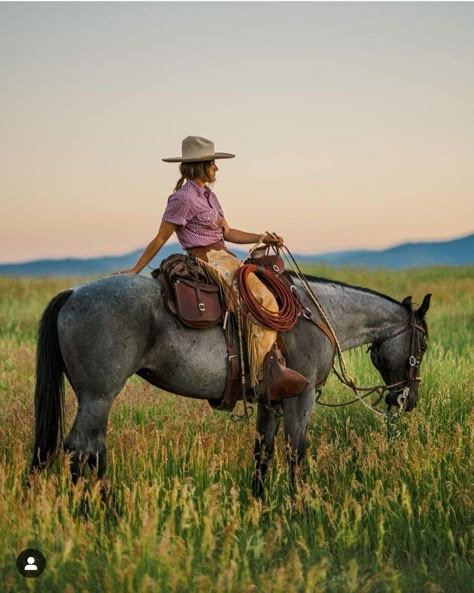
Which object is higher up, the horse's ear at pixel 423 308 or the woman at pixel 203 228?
the woman at pixel 203 228

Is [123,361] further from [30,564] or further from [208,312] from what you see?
[30,564]

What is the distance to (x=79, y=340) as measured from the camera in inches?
247

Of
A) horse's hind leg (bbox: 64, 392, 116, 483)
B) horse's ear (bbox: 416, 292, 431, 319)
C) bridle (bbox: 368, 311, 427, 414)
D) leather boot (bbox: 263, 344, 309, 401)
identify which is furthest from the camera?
bridle (bbox: 368, 311, 427, 414)

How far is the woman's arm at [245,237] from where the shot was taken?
23.6 ft

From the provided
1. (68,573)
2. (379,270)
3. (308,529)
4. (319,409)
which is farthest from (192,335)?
(379,270)

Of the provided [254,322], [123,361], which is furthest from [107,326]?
[254,322]

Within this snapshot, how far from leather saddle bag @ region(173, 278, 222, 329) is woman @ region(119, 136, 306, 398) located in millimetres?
229

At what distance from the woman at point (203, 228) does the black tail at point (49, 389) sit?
695 millimetres

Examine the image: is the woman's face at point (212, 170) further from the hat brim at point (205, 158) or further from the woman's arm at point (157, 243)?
the woman's arm at point (157, 243)

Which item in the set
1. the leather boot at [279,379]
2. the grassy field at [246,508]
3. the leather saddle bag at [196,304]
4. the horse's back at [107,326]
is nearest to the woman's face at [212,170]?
the leather saddle bag at [196,304]

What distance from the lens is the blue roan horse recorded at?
20.5 feet

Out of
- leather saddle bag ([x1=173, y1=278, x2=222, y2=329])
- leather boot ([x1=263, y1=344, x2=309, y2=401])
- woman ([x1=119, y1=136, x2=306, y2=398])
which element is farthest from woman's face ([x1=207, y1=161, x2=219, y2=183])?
leather boot ([x1=263, y1=344, x2=309, y2=401])

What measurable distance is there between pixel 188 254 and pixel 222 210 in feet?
1.78

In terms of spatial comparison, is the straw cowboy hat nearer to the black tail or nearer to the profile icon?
the black tail
